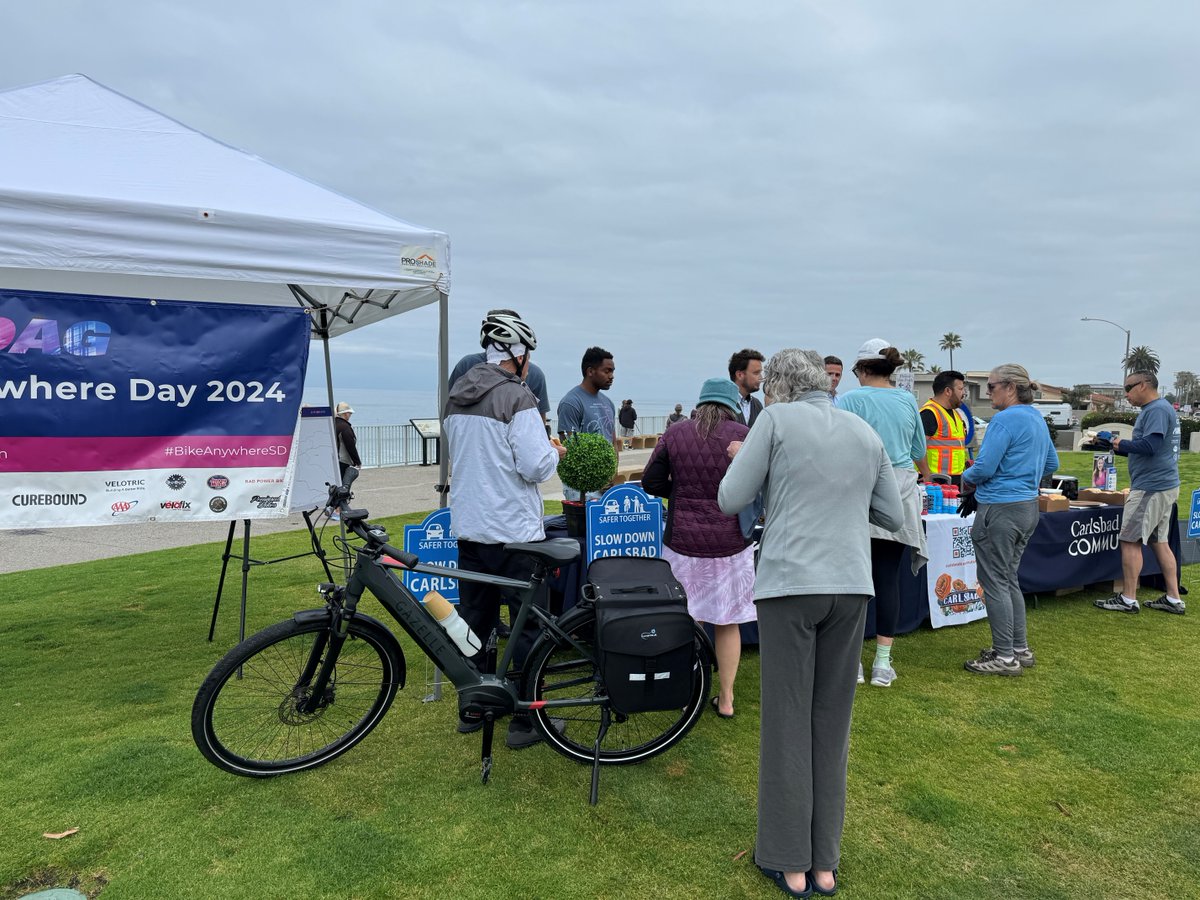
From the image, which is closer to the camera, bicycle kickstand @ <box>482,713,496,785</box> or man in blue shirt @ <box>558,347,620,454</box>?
bicycle kickstand @ <box>482,713,496,785</box>

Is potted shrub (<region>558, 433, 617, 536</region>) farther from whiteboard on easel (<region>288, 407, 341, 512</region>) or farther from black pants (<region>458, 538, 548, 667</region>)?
whiteboard on easel (<region>288, 407, 341, 512</region>)

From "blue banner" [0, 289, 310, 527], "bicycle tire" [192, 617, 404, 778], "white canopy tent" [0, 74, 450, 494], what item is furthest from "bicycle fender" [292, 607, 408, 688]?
"white canopy tent" [0, 74, 450, 494]

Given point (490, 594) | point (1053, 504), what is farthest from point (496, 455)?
point (1053, 504)

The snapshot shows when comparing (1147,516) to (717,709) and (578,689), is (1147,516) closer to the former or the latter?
(717,709)

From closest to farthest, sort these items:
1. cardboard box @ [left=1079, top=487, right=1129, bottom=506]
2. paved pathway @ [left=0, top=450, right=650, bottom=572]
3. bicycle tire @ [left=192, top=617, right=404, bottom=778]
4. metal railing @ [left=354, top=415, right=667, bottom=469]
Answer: bicycle tire @ [left=192, top=617, right=404, bottom=778]
cardboard box @ [left=1079, top=487, right=1129, bottom=506]
paved pathway @ [left=0, top=450, right=650, bottom=572]
metal railing @ [left=354, top=415, right=667, bottom=469]

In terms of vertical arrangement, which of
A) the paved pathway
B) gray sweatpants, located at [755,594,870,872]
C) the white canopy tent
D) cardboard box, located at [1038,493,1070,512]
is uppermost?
the white canopy tent

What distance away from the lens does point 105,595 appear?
6.07 m

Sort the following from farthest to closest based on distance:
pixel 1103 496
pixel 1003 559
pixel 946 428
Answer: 1. pixel 1103 496
2. pixel 946 428
3. pixel 1003 559

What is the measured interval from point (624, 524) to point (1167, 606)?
4.65m

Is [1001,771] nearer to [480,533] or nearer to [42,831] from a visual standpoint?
[480,533]

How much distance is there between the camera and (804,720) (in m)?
2.34

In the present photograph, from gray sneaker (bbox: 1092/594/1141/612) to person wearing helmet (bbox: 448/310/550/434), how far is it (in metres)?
4.84

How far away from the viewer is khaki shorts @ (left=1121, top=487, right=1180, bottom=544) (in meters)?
5.52

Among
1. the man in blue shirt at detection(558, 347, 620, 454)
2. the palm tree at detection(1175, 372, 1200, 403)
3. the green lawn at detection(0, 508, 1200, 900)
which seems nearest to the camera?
the green lawn at detection(0, 508, 1200, 900)
